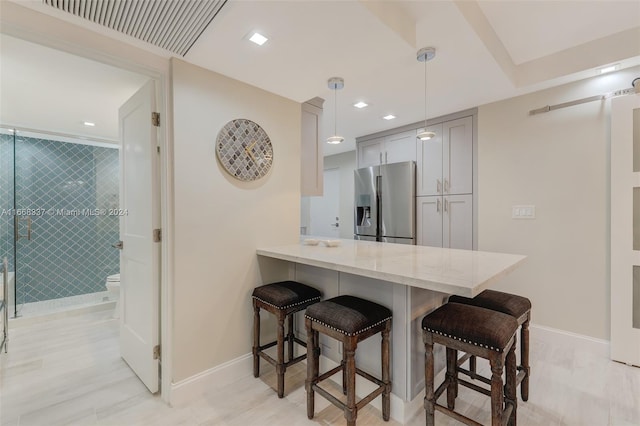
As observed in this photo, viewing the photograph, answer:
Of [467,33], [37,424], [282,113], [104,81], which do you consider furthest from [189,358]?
[467,33]

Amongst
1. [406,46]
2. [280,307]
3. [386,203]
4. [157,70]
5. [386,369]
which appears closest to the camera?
[386,369]

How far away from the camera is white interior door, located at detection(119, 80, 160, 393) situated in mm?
1927

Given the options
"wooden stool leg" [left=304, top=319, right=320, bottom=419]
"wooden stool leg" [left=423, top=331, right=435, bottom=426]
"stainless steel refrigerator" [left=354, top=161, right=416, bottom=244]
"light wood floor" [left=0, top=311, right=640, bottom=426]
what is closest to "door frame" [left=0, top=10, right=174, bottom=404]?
"light wood floor" [left=0, top=311, right=640, bottom=426]

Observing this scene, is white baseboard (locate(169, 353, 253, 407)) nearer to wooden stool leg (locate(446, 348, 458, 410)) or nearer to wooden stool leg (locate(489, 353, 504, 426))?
wooden stool leg (locate(446, 348, 458, 410))

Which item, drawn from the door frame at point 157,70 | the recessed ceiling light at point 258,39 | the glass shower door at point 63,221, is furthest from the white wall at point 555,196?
the glass shower door at point 63,221

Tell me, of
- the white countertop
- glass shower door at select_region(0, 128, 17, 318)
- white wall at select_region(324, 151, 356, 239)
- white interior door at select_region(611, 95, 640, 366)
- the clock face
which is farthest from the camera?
white wall at select_region(324, 151, 356, 239)

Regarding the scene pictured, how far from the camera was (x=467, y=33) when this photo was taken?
6.08 ft

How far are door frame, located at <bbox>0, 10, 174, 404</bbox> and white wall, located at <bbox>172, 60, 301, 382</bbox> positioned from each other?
5 cm

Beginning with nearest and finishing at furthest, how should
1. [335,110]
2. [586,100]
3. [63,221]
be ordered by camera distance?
[586,100] < [335,110] < [63,221]

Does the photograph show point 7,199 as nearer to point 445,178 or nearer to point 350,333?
point 350,333

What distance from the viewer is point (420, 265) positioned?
157 cm

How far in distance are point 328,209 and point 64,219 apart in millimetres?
4145

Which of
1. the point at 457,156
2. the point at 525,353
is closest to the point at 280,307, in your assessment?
the point at 525,353

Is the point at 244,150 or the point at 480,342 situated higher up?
the point at 244,150
